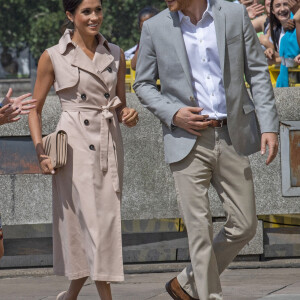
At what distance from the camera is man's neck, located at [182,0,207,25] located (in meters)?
5.37

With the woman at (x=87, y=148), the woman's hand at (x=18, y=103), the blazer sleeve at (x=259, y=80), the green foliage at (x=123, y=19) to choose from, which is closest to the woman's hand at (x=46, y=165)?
the woman at (x=87, y=148)

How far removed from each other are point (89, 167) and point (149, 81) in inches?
25.2

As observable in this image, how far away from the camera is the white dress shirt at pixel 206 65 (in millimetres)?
5336

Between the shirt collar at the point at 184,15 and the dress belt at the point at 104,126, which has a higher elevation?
the shirt collar at the point at 184,15

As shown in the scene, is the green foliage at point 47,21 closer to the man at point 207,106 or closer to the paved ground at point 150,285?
the paved ground at point 150,285

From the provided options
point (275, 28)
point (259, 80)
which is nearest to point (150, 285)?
point (259, 80)

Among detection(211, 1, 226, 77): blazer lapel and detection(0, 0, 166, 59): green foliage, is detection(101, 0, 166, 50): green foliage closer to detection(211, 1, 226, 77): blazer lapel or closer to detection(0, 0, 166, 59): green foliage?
detection(0, 0, 166, 59): green foliage

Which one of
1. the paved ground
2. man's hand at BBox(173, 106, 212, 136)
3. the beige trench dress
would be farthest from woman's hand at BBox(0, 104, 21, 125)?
the paved ground

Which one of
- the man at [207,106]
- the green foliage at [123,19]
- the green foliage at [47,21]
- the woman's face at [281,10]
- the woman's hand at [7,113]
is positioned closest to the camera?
the woman's hand at [7,113]

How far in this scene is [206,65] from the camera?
5336 millimetres

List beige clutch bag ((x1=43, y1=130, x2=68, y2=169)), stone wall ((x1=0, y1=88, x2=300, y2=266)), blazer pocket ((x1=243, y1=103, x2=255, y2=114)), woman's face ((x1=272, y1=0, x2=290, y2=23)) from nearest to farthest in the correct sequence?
blazer pocket ((x1=243, y1=103, x2=255, y2=114)) → beige clutch bag ((x1=43, y1=130, x2=68, y2=169)) → stone wall ((x1=0, y1=88, x2=300, y2=266)) → woman's face ((x1=272, y1=0, x2=290, y2=23))

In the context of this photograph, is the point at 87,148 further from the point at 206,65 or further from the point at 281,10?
the point at 281,10

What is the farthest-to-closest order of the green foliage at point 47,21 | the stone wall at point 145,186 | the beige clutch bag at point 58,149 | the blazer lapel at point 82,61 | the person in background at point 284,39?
the green foliage at point 47,21 < the person in background at point 284,39 < the stone wall at point 145,186 < the blazer lapel at point 82,61 < the beige clutch bag at point 58,149

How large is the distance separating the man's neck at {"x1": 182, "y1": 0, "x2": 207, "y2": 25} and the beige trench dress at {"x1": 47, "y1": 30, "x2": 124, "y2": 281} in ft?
2.19
